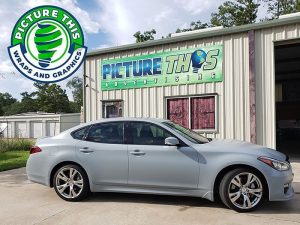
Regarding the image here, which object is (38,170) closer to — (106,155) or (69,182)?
(69,182)

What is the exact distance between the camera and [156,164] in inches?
245

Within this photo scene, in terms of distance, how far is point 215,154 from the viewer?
598 cm

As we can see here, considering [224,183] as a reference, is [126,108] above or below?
above

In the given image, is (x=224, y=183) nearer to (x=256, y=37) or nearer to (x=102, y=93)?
(x=256, y=37)

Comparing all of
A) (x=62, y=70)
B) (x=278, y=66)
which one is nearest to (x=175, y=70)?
(x=62, y=70)

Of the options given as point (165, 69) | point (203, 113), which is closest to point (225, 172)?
point (203, 113)

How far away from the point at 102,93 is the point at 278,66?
34.1 ft

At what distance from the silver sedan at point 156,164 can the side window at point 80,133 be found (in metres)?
0.02

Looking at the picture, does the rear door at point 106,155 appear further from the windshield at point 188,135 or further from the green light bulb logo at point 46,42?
the green light bulb logo at point 46,42

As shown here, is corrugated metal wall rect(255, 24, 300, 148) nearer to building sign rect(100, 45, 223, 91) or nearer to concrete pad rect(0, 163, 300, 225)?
building sign rect(100, 45, 223, 91)

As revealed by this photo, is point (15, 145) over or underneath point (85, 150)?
underneath

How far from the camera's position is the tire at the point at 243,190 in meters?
5.75

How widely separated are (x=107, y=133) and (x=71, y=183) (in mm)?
1121

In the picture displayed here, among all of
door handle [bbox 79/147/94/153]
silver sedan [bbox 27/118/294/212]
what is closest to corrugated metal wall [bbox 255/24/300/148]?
silver sedan [bbox 27/118/294/212]
